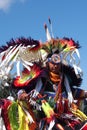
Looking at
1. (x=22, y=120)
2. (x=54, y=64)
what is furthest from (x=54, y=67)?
(x=22, y=120)

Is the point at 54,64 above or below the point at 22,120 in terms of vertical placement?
above

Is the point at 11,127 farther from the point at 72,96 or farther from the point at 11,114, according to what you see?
the point at 72,96

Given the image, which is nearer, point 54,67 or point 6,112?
point 6,112

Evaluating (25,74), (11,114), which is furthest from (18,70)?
(11,114)

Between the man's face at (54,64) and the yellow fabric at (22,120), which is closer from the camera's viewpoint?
the yellow fabric at (22,120)

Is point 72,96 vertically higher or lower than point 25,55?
lower

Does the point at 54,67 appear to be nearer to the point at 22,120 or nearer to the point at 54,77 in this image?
the point at 54,77

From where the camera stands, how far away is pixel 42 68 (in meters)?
8.37

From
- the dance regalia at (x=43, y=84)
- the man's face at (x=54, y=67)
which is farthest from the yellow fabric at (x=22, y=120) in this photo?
the man's face at (x=54, y=67)

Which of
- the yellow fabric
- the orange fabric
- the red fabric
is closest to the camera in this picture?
the yellow fabric

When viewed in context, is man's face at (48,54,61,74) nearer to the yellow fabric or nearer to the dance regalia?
the dance regalia

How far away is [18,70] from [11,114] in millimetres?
628

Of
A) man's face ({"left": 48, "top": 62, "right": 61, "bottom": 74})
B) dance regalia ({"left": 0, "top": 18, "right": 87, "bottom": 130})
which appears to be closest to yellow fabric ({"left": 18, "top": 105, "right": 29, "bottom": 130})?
dance regalia ({"left": 0, "top": 18, "right": 87, "bottom": 130})

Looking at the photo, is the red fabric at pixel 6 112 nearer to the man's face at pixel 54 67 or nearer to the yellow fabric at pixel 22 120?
the yellow fabric at pixel 22 120
